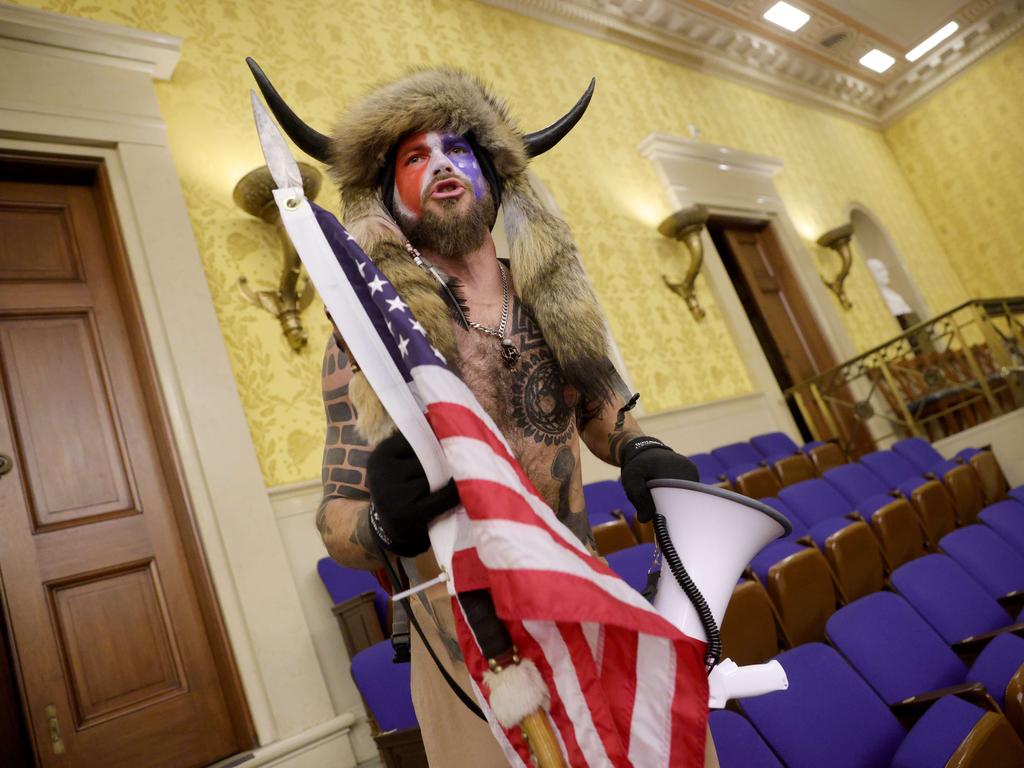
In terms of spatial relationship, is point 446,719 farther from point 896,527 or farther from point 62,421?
point 896,527

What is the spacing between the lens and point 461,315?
107 cm

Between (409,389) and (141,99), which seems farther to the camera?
(141,99)

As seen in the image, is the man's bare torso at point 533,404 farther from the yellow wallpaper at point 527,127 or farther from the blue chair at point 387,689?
the blue chair at point 387,689

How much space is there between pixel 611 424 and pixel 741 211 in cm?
704

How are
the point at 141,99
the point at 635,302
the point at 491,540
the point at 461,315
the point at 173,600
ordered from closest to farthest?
the point at 491,540 < the point at 461,315 < the point at 173,600 < the point at 141,99 < the point at 635,302

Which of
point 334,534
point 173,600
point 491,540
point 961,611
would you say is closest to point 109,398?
point 173,600

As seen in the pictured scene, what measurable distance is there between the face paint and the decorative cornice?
3.19 metres

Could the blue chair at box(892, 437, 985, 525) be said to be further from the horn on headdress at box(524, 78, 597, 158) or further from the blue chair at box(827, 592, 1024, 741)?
the horn on headdress at box(524, 78, 597, 158)

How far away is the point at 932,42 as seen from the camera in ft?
34.0

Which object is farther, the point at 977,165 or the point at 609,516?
the point at 977,165

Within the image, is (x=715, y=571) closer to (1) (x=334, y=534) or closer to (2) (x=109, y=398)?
(1) (x=334, y=534)

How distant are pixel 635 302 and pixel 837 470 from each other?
7.40 ft

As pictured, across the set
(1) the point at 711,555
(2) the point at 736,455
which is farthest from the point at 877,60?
(1) the point at 711,555

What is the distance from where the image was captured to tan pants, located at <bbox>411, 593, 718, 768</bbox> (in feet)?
3.22
